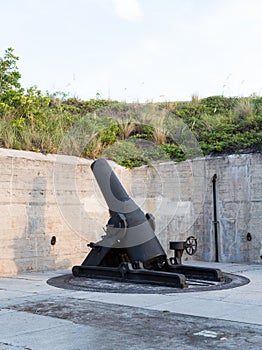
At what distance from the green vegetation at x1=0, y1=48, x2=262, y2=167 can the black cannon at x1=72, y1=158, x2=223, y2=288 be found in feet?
10.4

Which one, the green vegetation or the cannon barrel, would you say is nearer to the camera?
the cannon barrel

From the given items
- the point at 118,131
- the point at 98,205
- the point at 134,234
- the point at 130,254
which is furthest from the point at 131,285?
the point at 118,131

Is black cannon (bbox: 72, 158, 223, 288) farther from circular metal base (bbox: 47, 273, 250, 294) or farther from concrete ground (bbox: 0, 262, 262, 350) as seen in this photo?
concrete ground (bbox: 0, 262, 262, 350)

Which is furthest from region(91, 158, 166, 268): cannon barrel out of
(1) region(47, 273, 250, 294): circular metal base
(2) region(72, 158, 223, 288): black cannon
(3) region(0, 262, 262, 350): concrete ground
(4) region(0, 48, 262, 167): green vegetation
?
(4) region(0, 48, 262, 167): green vegetation

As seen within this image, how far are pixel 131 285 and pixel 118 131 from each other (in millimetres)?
7119

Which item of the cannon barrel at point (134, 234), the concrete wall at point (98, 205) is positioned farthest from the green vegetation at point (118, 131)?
the cannon barrel at point (134, 234)

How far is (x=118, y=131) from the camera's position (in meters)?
13.9

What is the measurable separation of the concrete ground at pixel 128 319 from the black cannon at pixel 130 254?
0.88m

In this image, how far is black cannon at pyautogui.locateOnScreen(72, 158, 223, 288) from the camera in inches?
298

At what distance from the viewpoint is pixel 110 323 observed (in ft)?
15.5

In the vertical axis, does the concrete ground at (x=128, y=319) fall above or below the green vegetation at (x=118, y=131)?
below

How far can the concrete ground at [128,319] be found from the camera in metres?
4.02

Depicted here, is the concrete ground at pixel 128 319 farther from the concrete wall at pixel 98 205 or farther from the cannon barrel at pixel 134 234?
the concrete wall at pixel 98 205

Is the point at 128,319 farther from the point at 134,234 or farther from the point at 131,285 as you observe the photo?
the point at 134,234
